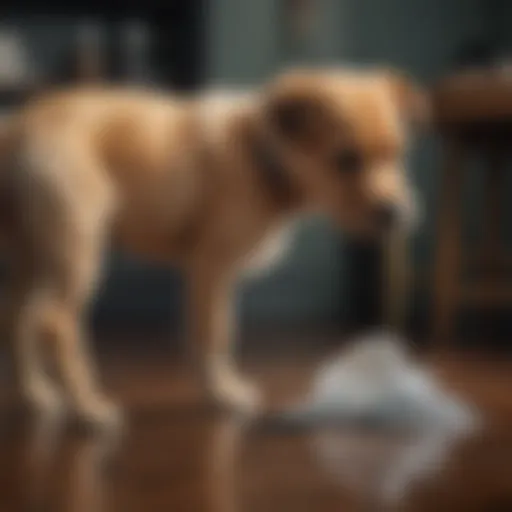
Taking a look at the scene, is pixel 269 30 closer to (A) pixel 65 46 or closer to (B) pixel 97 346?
(A) pixel 65 46

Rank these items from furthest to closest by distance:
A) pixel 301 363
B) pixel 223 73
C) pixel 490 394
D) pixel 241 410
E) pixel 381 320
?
pixel 381 320 → pixel 223 73 → pixel 301 363 → pixel 490 394 → pixel 241 410

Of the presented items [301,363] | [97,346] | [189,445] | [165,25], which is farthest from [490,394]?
[165,25]

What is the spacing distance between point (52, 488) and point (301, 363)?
0.62 meters

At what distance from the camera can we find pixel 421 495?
3.04 feet

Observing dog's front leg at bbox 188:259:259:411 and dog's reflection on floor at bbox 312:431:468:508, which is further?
dog's front leg at bbox 188:259:259:411

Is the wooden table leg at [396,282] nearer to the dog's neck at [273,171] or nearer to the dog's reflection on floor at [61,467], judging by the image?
the dog's neck at [273,171]

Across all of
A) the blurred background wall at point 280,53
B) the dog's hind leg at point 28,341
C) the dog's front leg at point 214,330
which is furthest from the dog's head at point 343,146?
the blurred background wall at point 280,53

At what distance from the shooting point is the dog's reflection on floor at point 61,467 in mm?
907

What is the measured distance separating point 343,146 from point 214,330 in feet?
0.74

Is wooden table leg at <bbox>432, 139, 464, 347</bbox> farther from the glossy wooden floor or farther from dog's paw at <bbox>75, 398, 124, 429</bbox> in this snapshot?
dog's paw at <bbox>75, 398, 124, 429</bbox>

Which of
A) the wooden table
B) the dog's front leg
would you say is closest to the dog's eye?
the dog's front leg

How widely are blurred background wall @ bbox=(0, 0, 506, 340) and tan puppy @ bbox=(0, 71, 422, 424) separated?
0.98 ft

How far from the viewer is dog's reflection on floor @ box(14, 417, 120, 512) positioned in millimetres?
907

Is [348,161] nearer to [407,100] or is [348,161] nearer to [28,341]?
[407,100]
